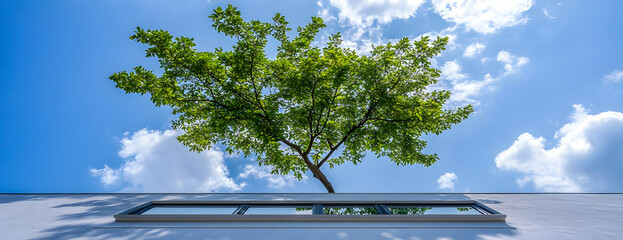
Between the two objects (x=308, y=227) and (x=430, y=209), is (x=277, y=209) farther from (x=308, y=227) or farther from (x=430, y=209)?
(x=430, y=209)

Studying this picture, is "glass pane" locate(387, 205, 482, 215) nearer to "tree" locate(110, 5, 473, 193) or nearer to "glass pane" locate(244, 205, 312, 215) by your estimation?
"glass pane" locate(244, 205, 312, 215)

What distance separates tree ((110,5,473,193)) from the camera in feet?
35.6

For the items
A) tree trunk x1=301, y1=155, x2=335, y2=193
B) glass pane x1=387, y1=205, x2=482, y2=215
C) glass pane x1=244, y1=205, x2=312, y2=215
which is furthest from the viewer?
tree trunk x1=301, y1=155, x2=335, y2=193

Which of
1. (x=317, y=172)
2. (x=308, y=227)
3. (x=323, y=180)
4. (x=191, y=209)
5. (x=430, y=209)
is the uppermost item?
(x=317, y=172)

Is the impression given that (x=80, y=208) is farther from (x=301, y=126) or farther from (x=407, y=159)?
(x=407, y=159)

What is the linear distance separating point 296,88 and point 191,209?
20.0 ft

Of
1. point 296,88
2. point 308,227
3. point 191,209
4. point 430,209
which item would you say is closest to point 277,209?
point 308,227

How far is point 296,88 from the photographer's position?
11.4 m

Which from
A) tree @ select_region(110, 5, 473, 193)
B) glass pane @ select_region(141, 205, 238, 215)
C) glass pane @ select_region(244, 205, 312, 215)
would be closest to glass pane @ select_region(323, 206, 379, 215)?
glass pane @ select_region(244, 205, 312, 215)

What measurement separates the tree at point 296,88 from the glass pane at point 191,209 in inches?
210

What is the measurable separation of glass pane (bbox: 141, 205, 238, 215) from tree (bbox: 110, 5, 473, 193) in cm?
533

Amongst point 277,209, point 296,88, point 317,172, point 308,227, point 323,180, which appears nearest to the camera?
point 308,227

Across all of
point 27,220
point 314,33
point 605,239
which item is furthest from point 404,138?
point 27,220

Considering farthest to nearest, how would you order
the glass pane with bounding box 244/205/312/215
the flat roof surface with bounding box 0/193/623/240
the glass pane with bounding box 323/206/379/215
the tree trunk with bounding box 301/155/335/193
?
1. the tree trunk with bounding box 301/155/335/193
2. the glass pane with bounding box 323/206/379/215
3. the glass pane with bounding box 244/205/312/215
4. the flat roof surface with bounding box 0/193/623/240
